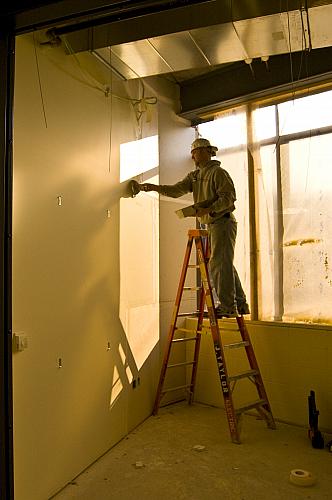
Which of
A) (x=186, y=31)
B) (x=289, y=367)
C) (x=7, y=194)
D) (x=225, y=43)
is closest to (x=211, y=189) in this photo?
(x=225, y=43)

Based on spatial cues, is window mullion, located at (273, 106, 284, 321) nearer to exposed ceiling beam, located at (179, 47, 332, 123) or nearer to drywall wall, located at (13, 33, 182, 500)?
exposed ceiling beam, located at (179, 47, 332, 123)

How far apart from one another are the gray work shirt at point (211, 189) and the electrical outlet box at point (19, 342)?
64.7 inches

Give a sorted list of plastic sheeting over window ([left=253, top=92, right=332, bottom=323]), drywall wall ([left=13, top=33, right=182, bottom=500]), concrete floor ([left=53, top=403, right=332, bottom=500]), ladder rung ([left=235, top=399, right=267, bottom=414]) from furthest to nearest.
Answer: plastic sheeting over window ([left=253, top=92, right=332, bottom=323]) → ladder rung ([left=235, top=399, right=267, bottom=414]) → concrete floor ([left=53, top=403, right=332, bottom=500]) → drywall wall ([left=13, top=33, right=182, bottom=500])

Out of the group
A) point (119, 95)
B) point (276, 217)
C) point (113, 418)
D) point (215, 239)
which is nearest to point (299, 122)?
point (276, 217)

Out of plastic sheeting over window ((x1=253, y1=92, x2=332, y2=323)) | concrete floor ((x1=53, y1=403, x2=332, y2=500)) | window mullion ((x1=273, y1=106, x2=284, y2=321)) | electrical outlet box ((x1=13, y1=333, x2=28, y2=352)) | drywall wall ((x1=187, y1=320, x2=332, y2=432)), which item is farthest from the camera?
window mullion ((x1=273, y1=106, x2=284, y2=321))

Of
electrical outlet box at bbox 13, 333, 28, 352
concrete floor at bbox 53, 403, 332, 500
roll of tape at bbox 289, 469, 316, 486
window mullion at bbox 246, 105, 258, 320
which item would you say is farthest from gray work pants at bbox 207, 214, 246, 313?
electrical outlet box at bbox 13, 333, 28, 352

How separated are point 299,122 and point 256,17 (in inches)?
47.7

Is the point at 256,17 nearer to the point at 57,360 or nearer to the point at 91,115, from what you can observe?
the point at 91,115

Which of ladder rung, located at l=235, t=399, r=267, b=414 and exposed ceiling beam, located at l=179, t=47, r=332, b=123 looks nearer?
ladder rung, located at l=235, t=399, r=267, b=414

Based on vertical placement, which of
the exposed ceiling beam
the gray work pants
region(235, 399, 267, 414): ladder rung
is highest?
the exposed ceiling beam

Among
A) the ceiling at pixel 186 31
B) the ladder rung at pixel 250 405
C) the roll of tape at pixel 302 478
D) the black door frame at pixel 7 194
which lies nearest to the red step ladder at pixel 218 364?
the ladder rung at pixel 250 405

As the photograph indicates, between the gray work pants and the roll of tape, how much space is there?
43.9 inches

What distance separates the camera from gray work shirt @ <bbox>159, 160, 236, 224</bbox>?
3.00 metres

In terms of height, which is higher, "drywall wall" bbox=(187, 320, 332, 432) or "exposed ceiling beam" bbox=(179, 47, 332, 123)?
"exposed ceiling beam" bbox=(179, 47, 332, 123)
